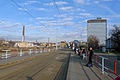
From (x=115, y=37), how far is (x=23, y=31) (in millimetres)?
40730

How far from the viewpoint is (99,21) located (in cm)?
13562

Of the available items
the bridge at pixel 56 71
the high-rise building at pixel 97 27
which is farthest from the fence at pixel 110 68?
the high-rise building at pixel 97 27

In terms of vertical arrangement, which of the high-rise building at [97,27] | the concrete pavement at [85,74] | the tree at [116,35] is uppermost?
the high-rise building at [97,27]

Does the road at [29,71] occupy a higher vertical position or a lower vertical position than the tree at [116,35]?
lower

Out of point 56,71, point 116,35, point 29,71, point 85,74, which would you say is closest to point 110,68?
point 85,74

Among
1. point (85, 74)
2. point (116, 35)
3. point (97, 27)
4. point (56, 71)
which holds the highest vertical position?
point (97, 27)

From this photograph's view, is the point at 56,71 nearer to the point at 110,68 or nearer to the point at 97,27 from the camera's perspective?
the point at 110,68

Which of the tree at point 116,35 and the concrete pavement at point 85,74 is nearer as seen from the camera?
the concrete pavement at point 85,74

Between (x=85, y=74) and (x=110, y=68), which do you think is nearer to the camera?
(x=85, y=74)

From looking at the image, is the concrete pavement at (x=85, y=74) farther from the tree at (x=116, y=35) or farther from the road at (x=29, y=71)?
the tree at (x=116, y=35)

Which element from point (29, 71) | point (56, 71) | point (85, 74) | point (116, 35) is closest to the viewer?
point (85, 74)

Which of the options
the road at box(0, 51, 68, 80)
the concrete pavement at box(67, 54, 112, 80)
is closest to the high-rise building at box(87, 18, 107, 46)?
the road at box(0, 51, 68, 80)

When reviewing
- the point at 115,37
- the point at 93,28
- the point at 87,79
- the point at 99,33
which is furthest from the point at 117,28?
the point at 99,33

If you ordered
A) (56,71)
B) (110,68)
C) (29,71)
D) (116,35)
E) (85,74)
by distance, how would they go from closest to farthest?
(85,74) < (29,71) < (56,71) < (110,68) < (116,35)
